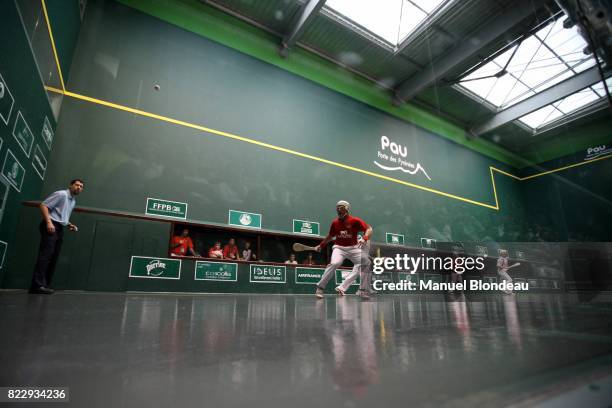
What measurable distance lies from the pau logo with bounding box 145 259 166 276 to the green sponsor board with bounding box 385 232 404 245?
17.5 feet

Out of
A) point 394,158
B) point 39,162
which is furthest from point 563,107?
point 39,162

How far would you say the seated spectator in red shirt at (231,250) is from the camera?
589 centimetres

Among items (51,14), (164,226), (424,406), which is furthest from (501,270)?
(51,14)

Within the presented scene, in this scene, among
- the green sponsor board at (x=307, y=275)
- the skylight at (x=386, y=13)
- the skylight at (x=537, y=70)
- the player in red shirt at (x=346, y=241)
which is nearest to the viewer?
the player in red shirt at (x=346, y=241)

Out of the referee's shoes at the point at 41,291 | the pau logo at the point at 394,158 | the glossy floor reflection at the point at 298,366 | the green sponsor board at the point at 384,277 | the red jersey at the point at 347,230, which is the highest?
the pau logo at the point at 394,158

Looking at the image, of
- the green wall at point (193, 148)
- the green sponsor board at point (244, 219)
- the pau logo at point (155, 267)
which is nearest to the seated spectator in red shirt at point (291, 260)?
the green wall at point (193, 148)

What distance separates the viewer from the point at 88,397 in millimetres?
448

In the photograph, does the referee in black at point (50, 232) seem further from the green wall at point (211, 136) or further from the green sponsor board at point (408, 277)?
the green sponsor board at point (408, 277)

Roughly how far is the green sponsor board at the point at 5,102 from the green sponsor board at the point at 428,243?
868cm

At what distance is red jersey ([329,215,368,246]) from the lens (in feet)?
14.7

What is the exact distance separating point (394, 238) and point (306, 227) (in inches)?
106

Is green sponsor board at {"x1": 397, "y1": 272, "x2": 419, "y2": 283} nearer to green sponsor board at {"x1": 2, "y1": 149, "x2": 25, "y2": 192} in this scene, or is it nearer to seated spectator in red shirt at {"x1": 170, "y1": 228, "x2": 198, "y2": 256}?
seated spectator in red shirt at {"x1": 170, "y1": 228, "x2": 198, "y2": 256}

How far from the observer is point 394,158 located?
9133 millimetres

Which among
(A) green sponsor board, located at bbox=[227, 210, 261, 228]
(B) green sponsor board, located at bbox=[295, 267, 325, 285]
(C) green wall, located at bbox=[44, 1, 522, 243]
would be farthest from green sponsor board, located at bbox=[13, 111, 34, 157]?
(B) green sponsor board, located at bbox=[295, 267, 325, 285]
